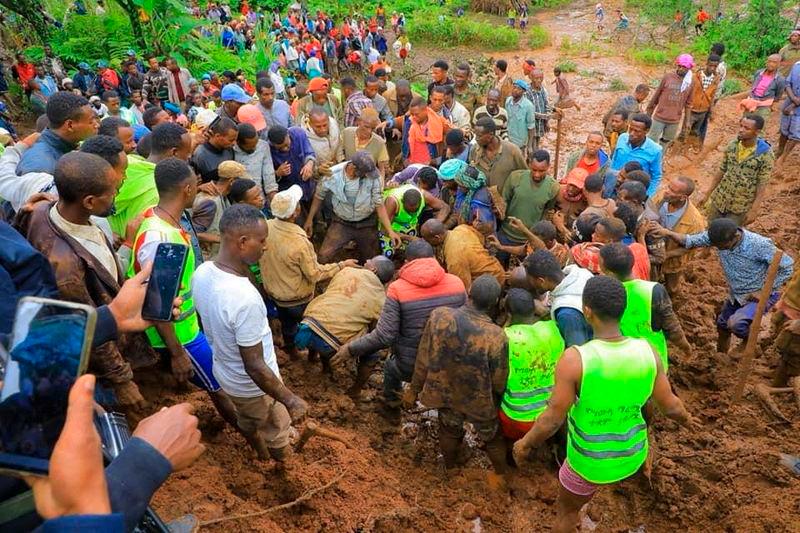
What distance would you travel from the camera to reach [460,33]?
20.7 m

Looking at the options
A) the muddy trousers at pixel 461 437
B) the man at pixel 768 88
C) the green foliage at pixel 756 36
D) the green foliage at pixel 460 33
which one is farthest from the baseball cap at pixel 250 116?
the green foliage at pixel 460 33

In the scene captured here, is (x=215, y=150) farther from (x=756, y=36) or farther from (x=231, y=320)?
(x=756, y=36)

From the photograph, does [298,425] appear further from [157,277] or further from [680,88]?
[680,88]

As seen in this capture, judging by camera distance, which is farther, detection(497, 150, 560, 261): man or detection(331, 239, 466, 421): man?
detection(497, 150, 560, 261): man

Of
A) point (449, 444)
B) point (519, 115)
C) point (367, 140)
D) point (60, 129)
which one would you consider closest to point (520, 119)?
point (519, 115)

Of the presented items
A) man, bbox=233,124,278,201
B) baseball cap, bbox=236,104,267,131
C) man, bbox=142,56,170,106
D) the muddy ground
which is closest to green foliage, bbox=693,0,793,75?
the muddy ground

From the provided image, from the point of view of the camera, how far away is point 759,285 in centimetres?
481

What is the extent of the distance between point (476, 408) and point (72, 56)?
A: 45.4 feet

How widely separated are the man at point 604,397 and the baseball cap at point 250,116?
4.53 metres

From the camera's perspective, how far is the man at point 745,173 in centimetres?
603

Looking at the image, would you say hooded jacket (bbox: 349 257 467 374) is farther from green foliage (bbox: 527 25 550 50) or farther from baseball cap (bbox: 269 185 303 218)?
green foliage (bbox: 527 25 550 50)

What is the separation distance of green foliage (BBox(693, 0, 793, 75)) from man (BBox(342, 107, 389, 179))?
1300 centimetres

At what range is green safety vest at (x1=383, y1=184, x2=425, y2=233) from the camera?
5.90m

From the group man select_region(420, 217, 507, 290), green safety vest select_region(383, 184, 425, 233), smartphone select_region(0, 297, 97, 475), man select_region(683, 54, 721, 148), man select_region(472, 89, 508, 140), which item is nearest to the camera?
smartphone select_region(0, 297, 97, 475)
